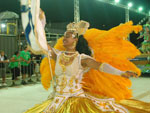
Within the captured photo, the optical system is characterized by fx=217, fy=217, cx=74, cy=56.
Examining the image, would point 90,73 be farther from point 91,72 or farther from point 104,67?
point 104,67

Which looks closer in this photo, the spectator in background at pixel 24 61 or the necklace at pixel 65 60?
the necklace at pixel 65 60

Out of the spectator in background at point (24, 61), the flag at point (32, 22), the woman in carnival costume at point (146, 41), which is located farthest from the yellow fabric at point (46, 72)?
the woman in carnival costume at point (146, 41)

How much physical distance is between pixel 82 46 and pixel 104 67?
48cm

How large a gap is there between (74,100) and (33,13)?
43.3 inches

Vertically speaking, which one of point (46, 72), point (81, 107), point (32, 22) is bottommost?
point (81, 107)

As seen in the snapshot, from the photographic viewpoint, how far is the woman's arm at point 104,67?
7.67 ft

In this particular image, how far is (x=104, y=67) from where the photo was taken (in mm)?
2441

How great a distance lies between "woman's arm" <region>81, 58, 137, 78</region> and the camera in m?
2.34

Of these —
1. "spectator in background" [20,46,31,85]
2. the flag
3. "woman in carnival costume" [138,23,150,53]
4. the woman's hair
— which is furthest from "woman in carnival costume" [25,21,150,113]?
"woman in carnival costume" [138,23,150,53]

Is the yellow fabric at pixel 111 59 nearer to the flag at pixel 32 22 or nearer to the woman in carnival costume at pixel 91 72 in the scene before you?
the woman in carnival costume at pixel 91 72

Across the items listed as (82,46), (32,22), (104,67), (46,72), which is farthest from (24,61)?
(32,22)

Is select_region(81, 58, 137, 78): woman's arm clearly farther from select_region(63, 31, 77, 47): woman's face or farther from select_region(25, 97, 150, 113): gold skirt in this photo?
select_region(25, 97, 150, 113): gold skirt

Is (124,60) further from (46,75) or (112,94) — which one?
(46,75)

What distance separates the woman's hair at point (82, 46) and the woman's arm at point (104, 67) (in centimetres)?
23
